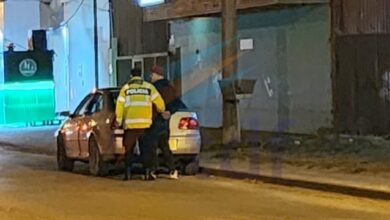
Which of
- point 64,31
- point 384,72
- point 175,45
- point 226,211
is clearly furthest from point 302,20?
point 64,31

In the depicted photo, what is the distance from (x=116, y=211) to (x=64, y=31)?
25.8 meters

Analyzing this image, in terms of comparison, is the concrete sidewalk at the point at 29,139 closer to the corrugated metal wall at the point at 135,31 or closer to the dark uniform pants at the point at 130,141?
the corrugated metal wall at the point at 135,31

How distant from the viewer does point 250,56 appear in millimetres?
26281

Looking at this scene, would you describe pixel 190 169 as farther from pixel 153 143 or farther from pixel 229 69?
pixel 229 69

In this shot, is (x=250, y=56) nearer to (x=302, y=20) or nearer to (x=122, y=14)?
(x=302, y=20)

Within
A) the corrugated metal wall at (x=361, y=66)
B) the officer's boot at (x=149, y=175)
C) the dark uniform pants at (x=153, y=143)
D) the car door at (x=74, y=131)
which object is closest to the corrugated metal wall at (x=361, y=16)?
the corrugated metal wall at (x=361, y=66)

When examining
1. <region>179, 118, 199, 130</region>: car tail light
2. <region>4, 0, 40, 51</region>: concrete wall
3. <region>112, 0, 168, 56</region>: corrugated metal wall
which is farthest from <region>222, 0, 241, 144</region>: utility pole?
<region>4, 0, 40, 51</region>: concrete wall

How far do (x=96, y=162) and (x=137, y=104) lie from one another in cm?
183

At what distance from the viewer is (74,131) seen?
18.9m

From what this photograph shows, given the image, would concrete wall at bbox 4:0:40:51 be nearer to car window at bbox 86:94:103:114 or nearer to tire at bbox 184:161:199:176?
car window at bbox 86:94:103:114

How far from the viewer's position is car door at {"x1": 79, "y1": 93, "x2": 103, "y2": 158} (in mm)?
17797

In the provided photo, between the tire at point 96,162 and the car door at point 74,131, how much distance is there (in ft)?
2.78

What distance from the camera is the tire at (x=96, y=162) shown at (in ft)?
57.2

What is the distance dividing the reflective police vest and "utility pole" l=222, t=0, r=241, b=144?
15.6 feet
